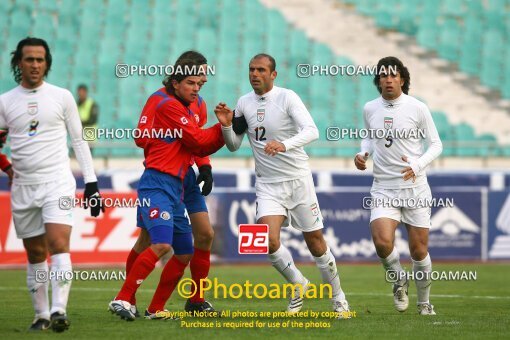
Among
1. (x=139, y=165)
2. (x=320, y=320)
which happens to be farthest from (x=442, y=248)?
(x=320, y=320)

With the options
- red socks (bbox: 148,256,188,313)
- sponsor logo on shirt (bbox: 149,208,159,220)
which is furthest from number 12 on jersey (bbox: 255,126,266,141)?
red socks (bbox: 148,256,188,313)

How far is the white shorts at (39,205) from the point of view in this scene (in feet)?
27.4

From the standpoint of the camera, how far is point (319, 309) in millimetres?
10469

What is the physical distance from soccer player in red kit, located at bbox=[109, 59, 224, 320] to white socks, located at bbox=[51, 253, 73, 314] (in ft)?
2.58

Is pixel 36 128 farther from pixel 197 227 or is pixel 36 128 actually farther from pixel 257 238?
pixel 257 238

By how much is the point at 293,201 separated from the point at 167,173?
1386 mm

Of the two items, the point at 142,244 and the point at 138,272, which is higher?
the point at 142,244

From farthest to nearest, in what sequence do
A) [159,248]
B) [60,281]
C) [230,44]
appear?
[230,44], [159,248], [60,281]

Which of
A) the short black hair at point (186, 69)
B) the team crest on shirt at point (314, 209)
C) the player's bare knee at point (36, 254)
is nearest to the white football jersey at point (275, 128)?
the team crest on shirt at point (314, 209)

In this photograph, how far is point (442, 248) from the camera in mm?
17641

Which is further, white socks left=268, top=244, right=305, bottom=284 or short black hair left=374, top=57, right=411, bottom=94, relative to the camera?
short black hair left=374, top=57, right=411, bottom=94

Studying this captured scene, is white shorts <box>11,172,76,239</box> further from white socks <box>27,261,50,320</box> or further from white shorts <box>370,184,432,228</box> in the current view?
white shorts <box>370,184,432,228</box>

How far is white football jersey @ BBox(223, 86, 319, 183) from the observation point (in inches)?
380

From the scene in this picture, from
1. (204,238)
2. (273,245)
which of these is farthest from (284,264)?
(204,238)
